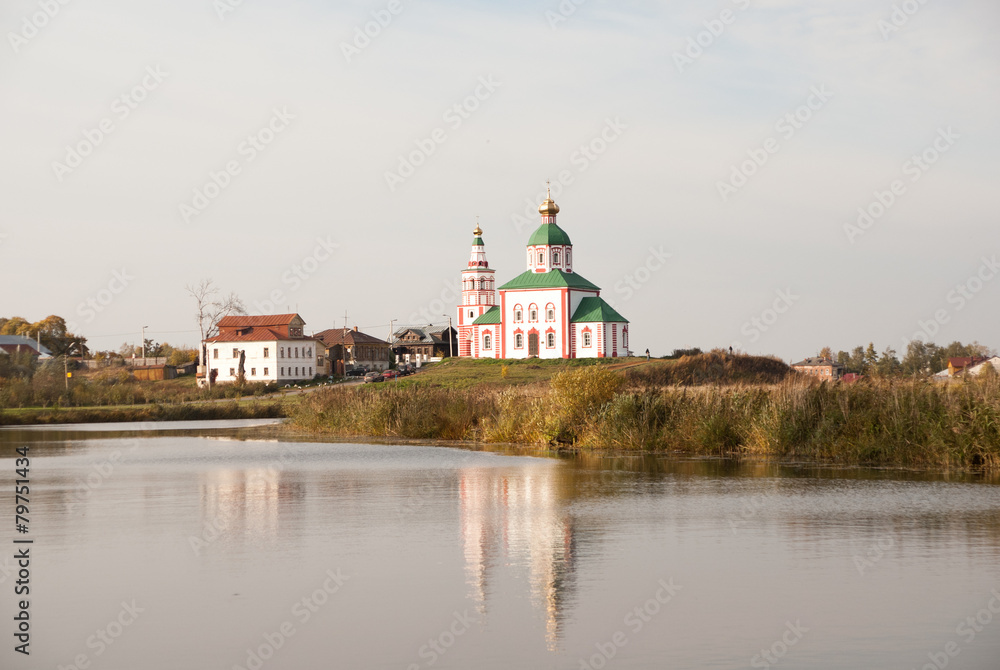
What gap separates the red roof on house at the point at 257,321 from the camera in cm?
11194

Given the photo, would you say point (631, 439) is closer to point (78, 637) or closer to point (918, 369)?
point (918, 369)

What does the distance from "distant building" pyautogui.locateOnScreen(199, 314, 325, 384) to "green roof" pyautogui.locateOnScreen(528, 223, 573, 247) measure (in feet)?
85.5

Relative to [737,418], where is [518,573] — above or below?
below

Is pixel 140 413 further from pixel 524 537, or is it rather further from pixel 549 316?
pixel 524 537

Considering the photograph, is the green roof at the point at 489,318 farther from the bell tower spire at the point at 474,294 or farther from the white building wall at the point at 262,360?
the white building wall at the point at 262,360

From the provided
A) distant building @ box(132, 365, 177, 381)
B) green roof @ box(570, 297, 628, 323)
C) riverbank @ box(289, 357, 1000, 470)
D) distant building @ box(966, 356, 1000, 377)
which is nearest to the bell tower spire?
green roof @ box(570, 297, 628, 323)

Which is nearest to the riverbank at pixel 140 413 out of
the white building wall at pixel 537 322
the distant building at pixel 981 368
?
the white building wall at pixel 537 322

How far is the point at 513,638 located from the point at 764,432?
20.2 metres

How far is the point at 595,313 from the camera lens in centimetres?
9800

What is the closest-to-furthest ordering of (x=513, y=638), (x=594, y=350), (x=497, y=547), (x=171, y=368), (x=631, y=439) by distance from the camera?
1. (x=513, y=638)
2. (x=497, y=547)
3. (x=631, y=439)
4. (x=594, y=350)
5. (x=171, y=368)

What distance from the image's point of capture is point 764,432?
29.7 metres

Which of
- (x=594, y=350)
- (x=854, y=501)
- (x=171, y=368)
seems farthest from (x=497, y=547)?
(x=171, y=368)

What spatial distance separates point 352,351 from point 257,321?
12.1 m

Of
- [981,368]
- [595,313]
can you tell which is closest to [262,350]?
[595,313]
